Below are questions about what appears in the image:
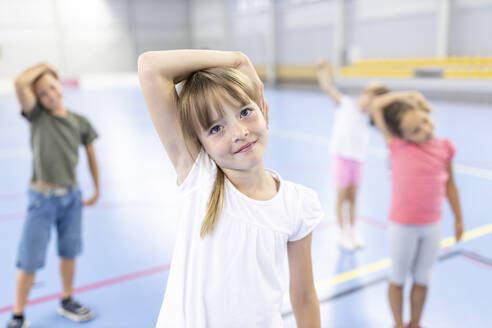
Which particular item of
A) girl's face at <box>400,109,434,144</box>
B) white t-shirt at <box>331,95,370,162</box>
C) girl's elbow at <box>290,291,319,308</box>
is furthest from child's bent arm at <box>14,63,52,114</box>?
white t-shirt at <box>331,95,370,162</box>

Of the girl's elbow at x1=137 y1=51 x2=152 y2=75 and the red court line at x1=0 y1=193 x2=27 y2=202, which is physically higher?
the girl's elbow at x1=137 y1=51 x2=152 y2=75

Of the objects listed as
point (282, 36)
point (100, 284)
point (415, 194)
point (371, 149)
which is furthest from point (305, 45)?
point (415, 194)

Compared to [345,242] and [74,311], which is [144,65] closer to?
[74,311]

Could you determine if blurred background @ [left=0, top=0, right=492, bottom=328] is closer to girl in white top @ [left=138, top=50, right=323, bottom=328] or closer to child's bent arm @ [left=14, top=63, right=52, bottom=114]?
child's bent arm @ [left=14, top=63, right=52, bottom=114]

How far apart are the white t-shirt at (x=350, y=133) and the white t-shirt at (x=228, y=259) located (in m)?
2.21

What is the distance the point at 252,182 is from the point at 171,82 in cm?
34

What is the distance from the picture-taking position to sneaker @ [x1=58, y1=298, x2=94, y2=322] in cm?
253

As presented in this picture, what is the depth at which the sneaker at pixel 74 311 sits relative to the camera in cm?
253

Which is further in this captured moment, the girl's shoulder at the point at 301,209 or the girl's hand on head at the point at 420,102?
the girl's hand on head at the point at 420,102

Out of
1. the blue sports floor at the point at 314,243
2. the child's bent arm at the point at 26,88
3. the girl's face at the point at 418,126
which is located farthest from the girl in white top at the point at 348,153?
the child's bent arm at the point at 26,88

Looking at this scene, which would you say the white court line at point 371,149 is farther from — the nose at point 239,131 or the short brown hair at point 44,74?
the nose at point 239,131

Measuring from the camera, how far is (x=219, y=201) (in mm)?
1136

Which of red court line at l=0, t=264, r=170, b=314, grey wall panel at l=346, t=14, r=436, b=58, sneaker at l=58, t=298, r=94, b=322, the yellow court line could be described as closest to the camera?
sneaker at l=58, t=298, r=94, b=322

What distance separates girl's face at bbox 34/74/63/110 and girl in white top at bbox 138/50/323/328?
1.44m
